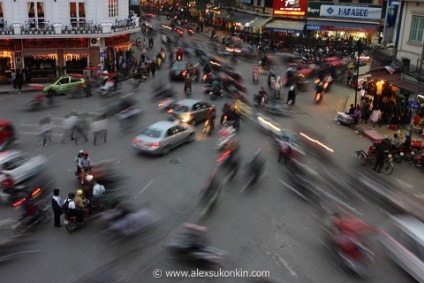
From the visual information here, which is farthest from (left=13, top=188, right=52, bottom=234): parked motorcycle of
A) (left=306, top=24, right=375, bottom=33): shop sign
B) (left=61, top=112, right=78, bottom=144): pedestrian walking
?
(left=306, top=24, right=375, bottom=33): shop sign

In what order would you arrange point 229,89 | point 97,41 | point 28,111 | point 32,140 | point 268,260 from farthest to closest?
point 97,41, point 229,89, point 28,111, point 32,140, point 268,260

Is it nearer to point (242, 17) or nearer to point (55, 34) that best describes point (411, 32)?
point (55, 34)

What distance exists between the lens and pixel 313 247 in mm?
14352

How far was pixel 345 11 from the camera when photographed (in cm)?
5006

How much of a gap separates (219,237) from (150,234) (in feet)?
6.96

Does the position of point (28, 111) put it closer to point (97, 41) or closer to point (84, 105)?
point (84, 105)

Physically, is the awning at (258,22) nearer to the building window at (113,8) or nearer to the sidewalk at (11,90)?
the building window at (113,8)

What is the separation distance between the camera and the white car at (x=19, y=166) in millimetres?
17203

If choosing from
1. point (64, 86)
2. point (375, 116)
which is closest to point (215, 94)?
point (64, 86)

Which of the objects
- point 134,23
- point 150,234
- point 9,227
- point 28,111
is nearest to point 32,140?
point 28,111

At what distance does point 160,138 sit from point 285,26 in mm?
37258

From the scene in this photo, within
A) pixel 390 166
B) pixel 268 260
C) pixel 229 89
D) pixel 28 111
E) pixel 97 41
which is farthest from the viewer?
pixel 97 41

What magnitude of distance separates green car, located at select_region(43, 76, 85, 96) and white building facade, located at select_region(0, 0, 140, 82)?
5026 mm
